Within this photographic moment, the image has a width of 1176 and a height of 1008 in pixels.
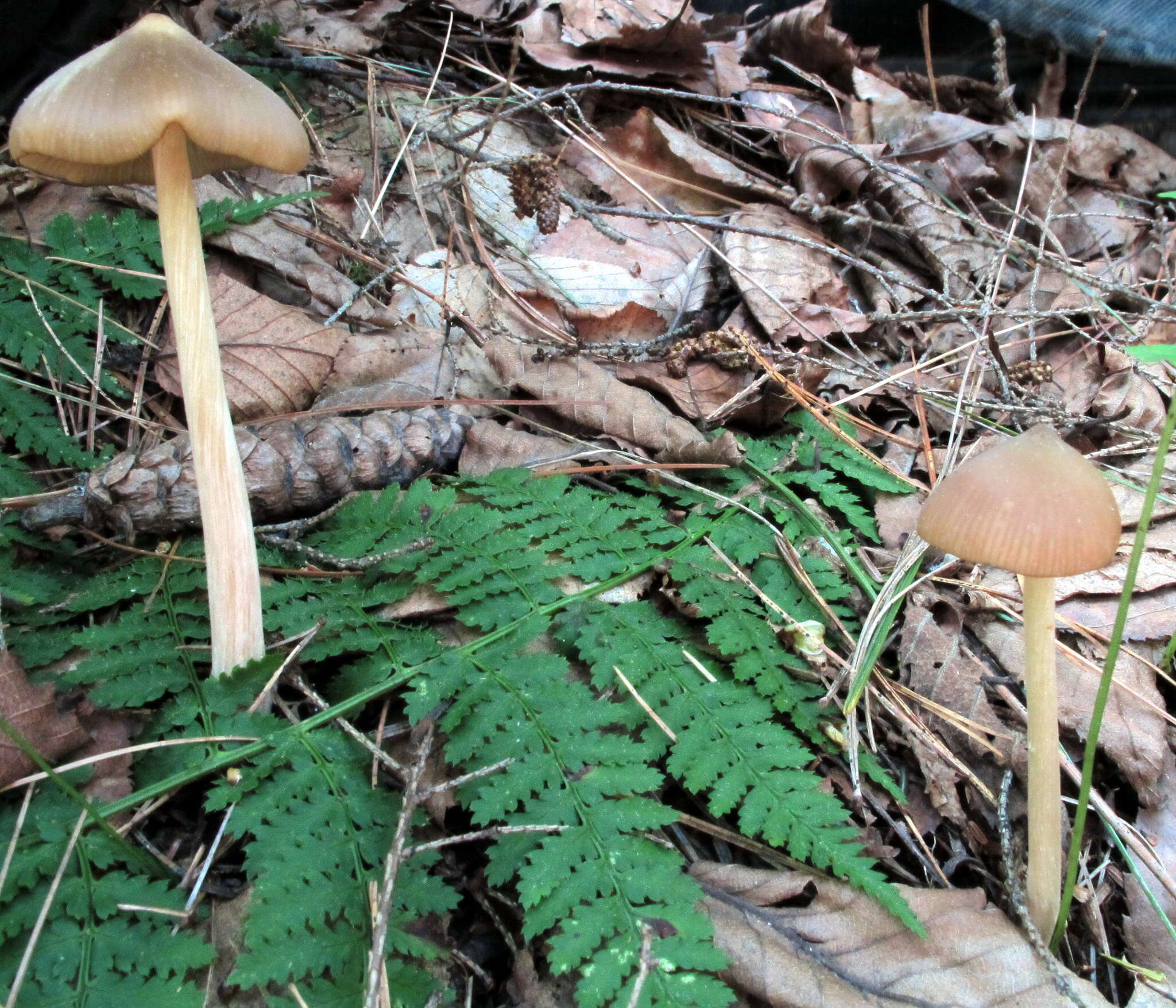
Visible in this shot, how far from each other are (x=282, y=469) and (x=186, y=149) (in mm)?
941

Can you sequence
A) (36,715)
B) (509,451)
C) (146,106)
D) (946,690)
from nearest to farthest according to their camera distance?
(146,106) → (36,715) → (946,690) → (509,451)

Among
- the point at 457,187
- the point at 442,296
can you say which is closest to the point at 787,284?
the point at 442,296

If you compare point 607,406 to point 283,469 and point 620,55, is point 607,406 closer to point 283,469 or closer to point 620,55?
point 283,469

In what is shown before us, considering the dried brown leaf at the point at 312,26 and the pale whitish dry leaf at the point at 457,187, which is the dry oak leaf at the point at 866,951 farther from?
the dried brown leaf at the point at 312,26

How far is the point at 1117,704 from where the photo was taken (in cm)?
240

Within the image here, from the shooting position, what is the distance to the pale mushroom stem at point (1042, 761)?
1.78m

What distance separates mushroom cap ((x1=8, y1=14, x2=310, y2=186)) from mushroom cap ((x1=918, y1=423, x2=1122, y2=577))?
5.32 ft

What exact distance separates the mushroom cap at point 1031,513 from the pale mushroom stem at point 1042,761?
0.21m

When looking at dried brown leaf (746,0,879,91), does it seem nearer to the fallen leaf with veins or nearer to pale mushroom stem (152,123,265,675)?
Answer: the fallen leaf with veins

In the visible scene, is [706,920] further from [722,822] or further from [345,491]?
[345,491]

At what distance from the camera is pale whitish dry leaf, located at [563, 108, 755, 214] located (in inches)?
173

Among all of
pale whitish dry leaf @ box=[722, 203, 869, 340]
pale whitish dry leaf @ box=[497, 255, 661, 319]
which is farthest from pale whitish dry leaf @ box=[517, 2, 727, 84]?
pale whitish dry leaf @ box=[497, 255, 661, 319]

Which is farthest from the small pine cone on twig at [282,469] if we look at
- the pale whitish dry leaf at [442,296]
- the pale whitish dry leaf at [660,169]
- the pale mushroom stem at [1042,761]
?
the pale whitish dry leaf at [660,169]

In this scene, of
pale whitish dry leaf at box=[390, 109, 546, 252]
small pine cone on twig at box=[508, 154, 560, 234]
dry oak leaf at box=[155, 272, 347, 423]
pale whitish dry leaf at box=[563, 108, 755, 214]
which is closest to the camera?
dry oak leaf at box=[155, 272, 347, 423]
